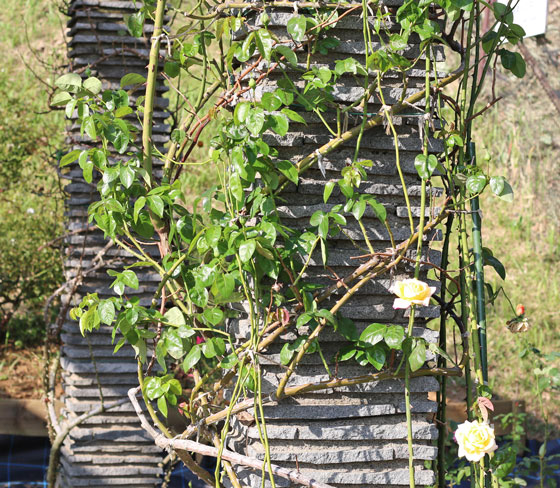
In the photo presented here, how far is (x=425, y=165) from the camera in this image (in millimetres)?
1671

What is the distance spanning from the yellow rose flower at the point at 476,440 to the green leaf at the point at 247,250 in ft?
2.18

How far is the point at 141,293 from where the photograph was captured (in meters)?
3.22

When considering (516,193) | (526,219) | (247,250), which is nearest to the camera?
(247,250)

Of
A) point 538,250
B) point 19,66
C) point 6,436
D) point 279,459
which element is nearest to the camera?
point 279,459

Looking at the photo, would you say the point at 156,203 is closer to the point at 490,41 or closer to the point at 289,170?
the point at 289,170

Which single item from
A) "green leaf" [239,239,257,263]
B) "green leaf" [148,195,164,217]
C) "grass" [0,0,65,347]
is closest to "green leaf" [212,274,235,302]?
"green leaf" [239,239,257,263]

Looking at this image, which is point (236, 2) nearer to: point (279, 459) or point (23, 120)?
point (279, 459)

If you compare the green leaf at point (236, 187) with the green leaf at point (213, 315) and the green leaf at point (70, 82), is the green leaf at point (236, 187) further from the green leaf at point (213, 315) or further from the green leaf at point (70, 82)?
the green leaf at point (70, 82)

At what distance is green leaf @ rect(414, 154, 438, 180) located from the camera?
5.45ft

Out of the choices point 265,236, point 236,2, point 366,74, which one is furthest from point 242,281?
point 236,2

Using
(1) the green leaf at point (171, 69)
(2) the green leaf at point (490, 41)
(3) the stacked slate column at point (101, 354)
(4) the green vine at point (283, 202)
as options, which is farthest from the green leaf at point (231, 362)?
(3) the stacked slate column at point (101, 354)

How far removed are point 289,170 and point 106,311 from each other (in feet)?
1.91

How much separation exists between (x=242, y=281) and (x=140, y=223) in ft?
1.37

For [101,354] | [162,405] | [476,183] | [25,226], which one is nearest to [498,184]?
[476,183]
